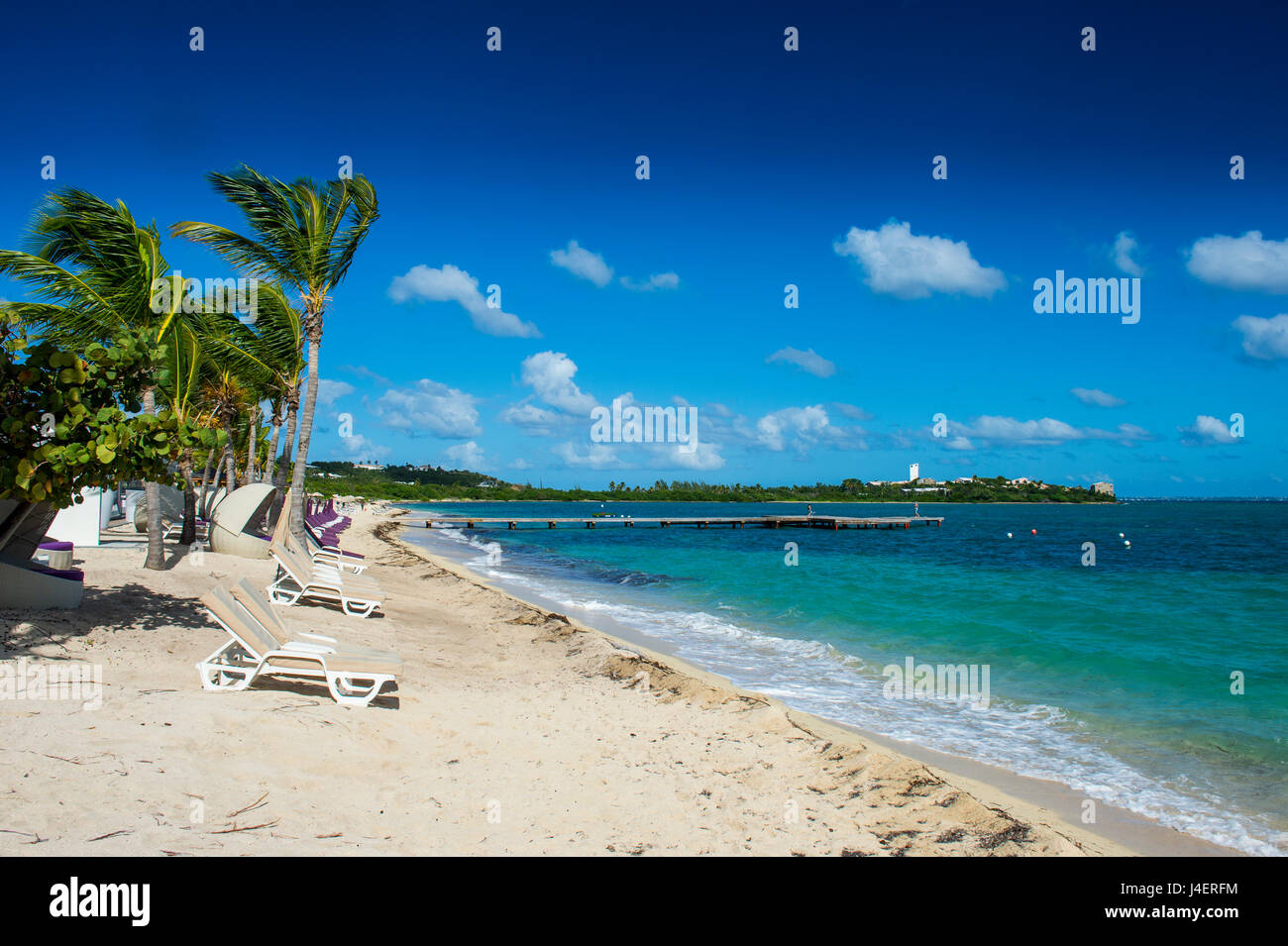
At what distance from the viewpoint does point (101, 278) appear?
12914 millimetres

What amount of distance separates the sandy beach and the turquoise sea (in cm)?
142

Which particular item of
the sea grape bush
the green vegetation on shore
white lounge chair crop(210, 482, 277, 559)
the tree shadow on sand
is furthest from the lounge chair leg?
the green vegetation on shore

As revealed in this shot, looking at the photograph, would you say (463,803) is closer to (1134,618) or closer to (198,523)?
(1134,618)

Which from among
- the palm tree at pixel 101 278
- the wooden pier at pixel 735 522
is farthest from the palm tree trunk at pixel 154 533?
the wooden pier at pixel 735 522

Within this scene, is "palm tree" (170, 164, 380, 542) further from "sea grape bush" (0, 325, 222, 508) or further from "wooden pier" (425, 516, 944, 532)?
"wooden pier" (425, 516, 944, 532)

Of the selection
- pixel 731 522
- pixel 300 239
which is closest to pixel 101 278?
pixel 300 239

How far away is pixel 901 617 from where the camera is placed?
18.0 metres

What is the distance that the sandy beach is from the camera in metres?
4.02

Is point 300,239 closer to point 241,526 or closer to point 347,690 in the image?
point 241,526

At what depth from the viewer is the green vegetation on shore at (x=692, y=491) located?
538 ft

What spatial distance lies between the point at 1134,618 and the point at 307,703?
19.9 meters

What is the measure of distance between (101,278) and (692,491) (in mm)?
183638

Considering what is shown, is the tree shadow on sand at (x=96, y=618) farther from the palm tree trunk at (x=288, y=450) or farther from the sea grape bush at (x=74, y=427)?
the palm tree trunk at (x=288, y=450)
